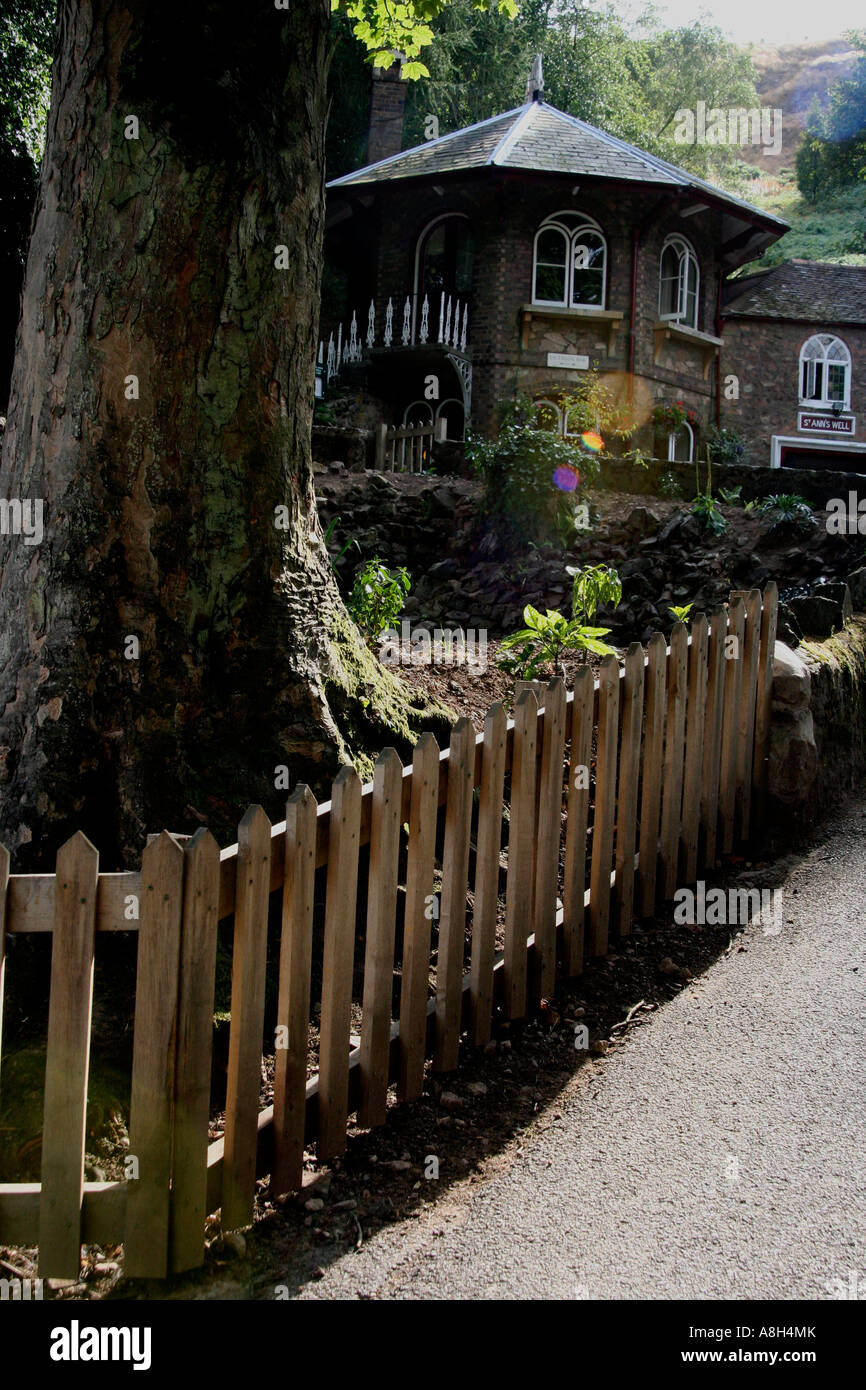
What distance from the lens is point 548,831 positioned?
3912 millimetres

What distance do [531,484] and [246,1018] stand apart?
7.58 metres

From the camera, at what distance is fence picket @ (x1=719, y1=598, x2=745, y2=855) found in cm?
528

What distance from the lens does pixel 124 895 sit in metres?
2.39

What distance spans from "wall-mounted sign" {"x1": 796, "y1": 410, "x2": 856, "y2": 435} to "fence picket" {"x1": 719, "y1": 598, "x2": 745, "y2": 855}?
23.2 m

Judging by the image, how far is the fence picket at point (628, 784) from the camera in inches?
176

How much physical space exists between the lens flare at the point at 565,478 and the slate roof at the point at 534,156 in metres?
12.0

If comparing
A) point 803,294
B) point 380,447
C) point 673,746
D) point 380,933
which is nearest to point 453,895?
point 380,933

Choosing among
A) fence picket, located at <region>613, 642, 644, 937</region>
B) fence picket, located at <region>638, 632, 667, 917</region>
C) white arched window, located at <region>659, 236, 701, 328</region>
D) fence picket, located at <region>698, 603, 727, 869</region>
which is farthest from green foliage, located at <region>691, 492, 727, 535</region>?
white arched window, located at <region>659, 236, 701, 328</region>

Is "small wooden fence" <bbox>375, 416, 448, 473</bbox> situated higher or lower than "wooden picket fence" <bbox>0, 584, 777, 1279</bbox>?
higher

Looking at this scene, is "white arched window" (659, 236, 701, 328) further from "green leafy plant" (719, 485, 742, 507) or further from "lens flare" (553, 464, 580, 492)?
"lens flare" (553, 464, 580, 492)

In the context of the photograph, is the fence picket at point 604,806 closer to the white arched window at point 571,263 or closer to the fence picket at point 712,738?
the fence picket at point 712,738

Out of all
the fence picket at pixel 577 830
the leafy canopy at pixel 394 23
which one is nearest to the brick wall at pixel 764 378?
the leafy canopy at pixel 394 23
